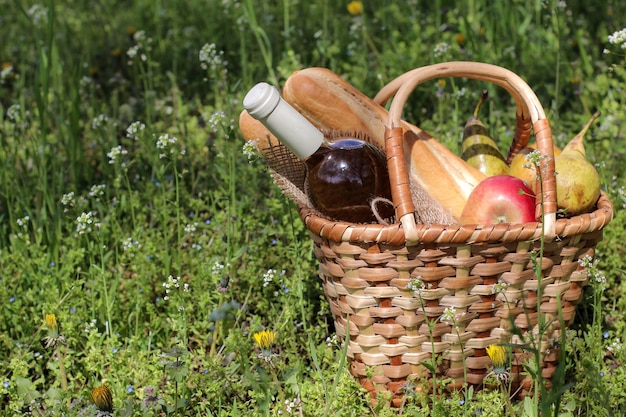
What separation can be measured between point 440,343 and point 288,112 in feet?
2.12

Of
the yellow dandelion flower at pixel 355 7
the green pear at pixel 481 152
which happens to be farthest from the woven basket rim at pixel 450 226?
the yellow dandelion flower at pixel 355 7

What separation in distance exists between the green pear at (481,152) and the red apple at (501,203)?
26 cm

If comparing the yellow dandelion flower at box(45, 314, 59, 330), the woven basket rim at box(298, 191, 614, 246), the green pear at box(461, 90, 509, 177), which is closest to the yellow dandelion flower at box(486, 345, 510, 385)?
the woven basket rim at box(298, 191, 614, 246)

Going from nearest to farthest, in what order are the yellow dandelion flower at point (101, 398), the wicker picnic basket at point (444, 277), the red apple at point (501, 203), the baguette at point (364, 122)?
the yellow dandelion flower at point (101, 398) < the wicker picnic basket at point (444, 277) < the red apple at point (501, 203) < the baguette at point (364, 122)

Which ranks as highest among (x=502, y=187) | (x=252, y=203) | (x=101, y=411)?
(x=502, y=187)

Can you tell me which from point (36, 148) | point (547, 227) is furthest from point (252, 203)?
point (547, 227)

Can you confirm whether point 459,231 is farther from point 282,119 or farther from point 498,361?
point 282,119

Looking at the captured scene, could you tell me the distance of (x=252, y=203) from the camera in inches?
109

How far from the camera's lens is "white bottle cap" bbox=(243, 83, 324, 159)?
70.8 inches

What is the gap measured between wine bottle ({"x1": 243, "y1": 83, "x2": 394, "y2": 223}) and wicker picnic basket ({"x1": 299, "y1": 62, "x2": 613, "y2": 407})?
7 cm

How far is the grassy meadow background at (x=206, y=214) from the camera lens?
1988mm

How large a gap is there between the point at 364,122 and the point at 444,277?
486mm

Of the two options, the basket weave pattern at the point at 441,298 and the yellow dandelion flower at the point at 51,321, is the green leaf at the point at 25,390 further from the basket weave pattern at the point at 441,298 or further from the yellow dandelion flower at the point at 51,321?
the basket weave pattern at the point at 441,298

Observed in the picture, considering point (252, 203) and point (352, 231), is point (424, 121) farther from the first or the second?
point (352, 231)
